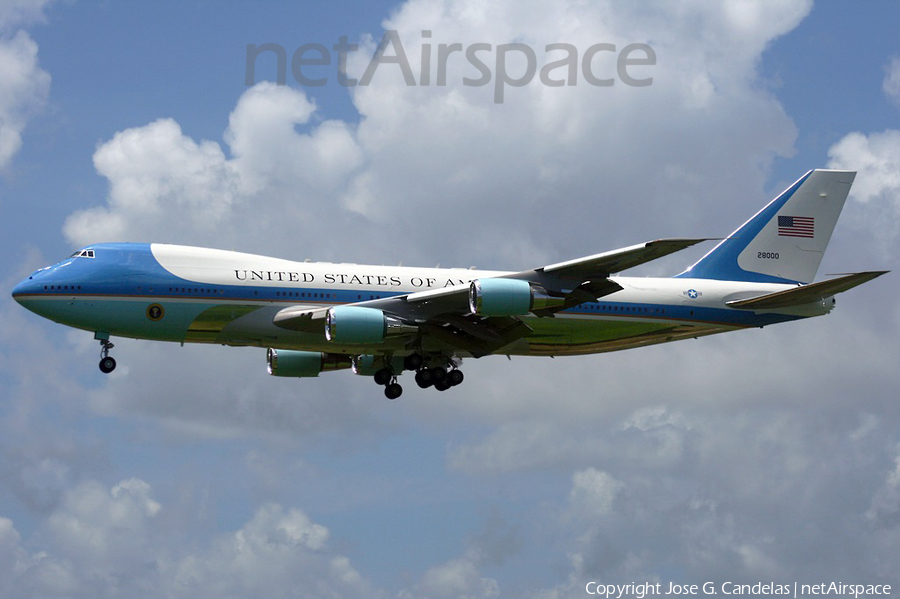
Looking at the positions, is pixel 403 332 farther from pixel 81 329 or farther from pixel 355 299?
pixel 81 329

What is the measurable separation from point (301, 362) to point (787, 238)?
24.0 metres

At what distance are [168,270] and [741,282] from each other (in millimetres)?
25669

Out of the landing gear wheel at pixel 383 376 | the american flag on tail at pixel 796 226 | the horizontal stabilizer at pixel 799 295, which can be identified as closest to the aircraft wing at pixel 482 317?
the landing gear wheel at pixel 383 376

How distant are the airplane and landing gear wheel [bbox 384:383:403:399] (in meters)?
0.05

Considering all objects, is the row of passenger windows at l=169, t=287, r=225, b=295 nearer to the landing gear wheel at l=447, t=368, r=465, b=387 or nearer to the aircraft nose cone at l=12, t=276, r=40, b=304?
the aircraft nose cone at l=12, t=276, r=40, b=304

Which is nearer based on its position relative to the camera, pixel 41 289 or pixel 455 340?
pixel 41 289

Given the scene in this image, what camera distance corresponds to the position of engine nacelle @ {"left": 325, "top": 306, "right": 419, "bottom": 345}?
4328 cm

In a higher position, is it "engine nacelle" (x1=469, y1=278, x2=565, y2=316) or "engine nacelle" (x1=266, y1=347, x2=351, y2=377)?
"engine nacelle" (x1=266, y1=347, x2=351, y2=377)

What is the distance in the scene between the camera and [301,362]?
54.3 metres

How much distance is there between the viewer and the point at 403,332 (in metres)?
45.3

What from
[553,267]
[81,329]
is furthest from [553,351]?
[81,329]

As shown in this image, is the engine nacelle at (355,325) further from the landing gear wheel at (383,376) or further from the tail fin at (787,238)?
the tail fin at (787,238)

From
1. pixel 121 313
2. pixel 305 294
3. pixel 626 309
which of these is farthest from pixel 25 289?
pixel 626 309

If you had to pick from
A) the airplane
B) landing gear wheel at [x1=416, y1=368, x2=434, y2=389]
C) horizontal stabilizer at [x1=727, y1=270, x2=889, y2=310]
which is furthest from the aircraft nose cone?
horizontal stabilizer at [x1=727, y1=270, x2=889, y2=310]
